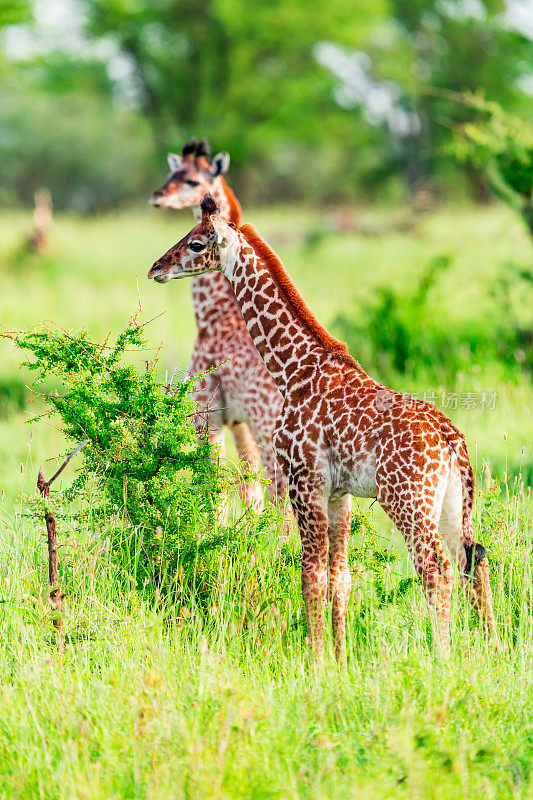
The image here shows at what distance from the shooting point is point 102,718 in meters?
3.84

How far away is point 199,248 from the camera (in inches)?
208

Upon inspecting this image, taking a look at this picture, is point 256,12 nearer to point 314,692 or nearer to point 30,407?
point 30,407

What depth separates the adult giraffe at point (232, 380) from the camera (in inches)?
249

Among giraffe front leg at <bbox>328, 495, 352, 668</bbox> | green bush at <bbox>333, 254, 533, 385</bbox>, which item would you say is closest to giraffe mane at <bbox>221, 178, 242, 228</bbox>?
giraffe front leg at <bbox>328, 495, 352, 668</bbox>

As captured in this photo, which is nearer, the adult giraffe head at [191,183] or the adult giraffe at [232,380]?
the adult giraffe at [232,380]

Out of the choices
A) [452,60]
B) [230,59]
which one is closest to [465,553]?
[230,59]

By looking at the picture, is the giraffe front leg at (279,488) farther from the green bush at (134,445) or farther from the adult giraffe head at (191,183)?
the adult giraffe head at (191,183)

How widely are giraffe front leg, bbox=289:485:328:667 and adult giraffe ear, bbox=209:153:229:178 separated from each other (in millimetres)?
3467

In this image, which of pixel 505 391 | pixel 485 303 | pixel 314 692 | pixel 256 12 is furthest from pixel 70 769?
pixel 256 12

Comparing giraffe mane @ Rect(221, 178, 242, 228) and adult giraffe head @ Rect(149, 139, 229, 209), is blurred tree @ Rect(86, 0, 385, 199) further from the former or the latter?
giraffe mane @ Rect(221, 178, 242, 228)

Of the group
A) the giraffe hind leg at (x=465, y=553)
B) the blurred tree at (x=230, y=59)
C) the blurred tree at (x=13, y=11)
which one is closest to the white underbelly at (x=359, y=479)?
the giraffe hind leg at (x=465, y=553)

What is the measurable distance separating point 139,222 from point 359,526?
2206 centimetres

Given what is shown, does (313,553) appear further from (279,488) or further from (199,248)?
(199,248)

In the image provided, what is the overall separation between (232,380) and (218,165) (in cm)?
204
